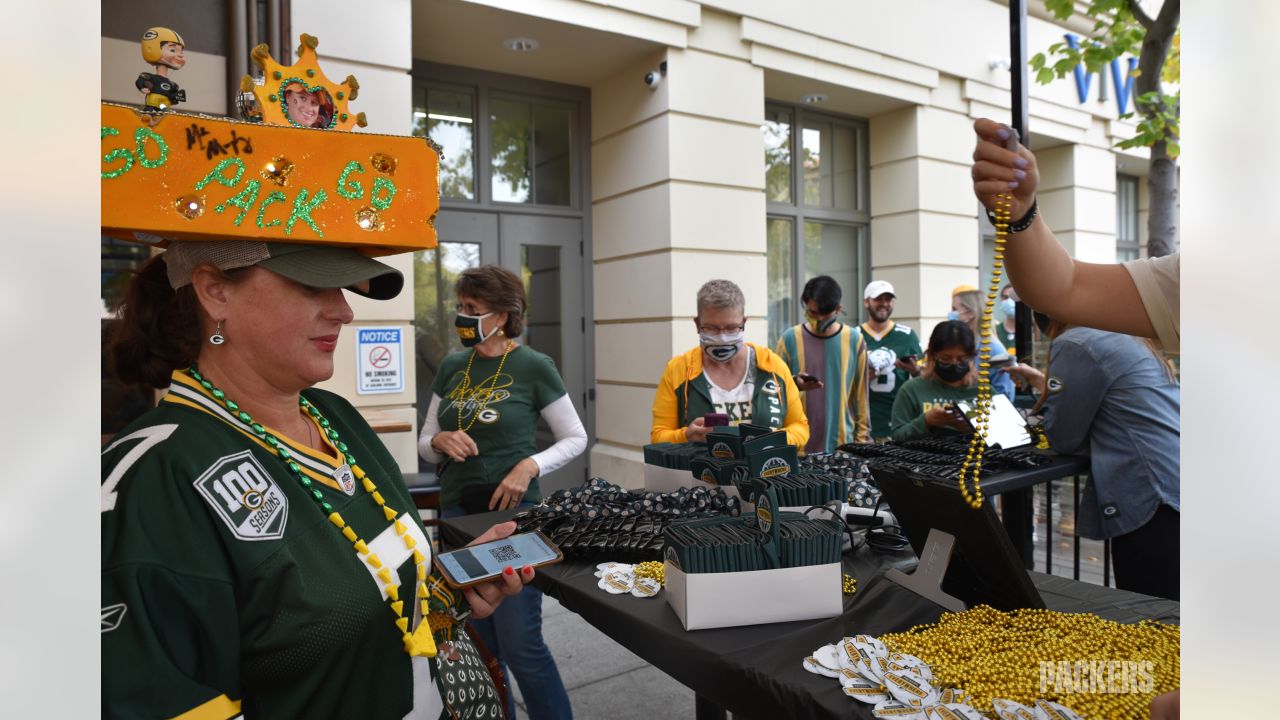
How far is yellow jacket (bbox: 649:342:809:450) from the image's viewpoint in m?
3.66

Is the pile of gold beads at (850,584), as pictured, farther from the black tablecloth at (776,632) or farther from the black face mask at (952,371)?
the black face mask at (952,371)

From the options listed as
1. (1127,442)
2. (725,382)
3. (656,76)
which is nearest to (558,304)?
(656,76)

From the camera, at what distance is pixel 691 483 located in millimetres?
2771

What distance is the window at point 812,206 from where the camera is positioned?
8016 millimetres

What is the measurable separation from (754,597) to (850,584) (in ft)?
1.30

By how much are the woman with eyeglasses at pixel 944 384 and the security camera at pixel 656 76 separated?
135 inches

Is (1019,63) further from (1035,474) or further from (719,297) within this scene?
(1035,474)

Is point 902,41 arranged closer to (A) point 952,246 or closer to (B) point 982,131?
(A) point 952,246

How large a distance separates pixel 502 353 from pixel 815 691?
2315 millimetres

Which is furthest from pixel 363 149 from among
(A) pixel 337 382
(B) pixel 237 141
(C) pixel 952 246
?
(C) pixel 952 246

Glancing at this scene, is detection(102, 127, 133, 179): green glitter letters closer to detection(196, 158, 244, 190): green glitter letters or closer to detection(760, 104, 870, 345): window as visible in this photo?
detection(196, 158, 244, 190): green glitter letters

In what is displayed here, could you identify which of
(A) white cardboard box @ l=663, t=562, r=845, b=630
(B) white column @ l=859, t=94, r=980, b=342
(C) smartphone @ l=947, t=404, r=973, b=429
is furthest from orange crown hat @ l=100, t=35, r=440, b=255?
(B) white column @ l=859, t=94, r=980, b=342

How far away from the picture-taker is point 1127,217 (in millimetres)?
12656
